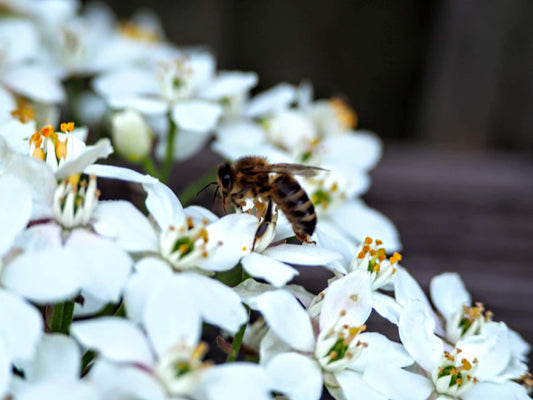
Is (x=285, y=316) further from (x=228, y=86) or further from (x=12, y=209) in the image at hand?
(x=228, y=86)

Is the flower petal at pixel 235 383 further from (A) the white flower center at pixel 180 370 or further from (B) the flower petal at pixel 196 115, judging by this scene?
(B) the flower petal at pixel 196 115

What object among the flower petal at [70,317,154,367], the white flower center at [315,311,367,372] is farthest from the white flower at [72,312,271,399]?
the white flower center at [315,311,367,372]

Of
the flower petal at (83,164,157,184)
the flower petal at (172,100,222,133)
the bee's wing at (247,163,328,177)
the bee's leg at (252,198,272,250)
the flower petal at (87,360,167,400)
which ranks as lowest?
the flower petal at (87,360,167,400)

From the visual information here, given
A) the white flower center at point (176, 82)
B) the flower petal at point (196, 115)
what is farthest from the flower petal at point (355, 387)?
the white flower center at point (176, 82)

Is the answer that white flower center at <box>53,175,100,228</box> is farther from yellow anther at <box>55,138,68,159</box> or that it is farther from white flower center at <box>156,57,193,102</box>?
white flower center at <box>156,57,193,102</box>

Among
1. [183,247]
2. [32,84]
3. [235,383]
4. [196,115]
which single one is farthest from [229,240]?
[32,84]

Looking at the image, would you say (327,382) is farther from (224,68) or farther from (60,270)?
(224,68)
